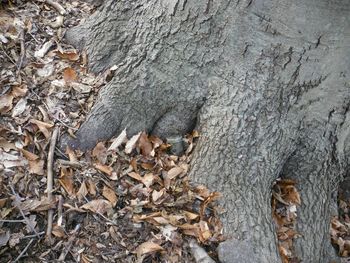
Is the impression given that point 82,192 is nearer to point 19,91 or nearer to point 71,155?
point 71,155

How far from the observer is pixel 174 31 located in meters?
2.79

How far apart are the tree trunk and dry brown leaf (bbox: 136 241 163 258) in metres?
0.36

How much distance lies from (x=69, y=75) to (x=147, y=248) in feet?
3.99

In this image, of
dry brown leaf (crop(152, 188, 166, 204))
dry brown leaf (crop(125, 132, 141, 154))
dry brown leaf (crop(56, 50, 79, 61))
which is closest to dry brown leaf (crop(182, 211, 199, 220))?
dry brown leaf (crop(152, 188, 166, 204))

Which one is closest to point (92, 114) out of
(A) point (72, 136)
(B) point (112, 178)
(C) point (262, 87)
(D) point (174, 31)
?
(A) point (72, 136)

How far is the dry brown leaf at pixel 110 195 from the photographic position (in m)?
2.58

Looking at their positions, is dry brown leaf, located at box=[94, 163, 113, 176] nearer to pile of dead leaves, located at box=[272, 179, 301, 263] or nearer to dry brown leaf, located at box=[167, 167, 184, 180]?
dry brown leaf, located at box=[167, 167, 184, 180]

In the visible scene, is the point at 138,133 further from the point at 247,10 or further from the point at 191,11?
the point at 247,10

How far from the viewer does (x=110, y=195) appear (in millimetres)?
2600

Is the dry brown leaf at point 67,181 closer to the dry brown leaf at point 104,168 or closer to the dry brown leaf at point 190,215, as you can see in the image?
the dry brown leaf at point 104,168

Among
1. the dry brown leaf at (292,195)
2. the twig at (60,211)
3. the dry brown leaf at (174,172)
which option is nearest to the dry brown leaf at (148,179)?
the dry brown leaf at (174,172)

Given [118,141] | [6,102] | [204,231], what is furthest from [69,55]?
[204,231]

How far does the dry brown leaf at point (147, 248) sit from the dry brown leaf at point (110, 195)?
28 cm

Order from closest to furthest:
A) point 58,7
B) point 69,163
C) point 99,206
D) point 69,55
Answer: point 99,206 < point 69,163 < point 69,55 < point 58,7
